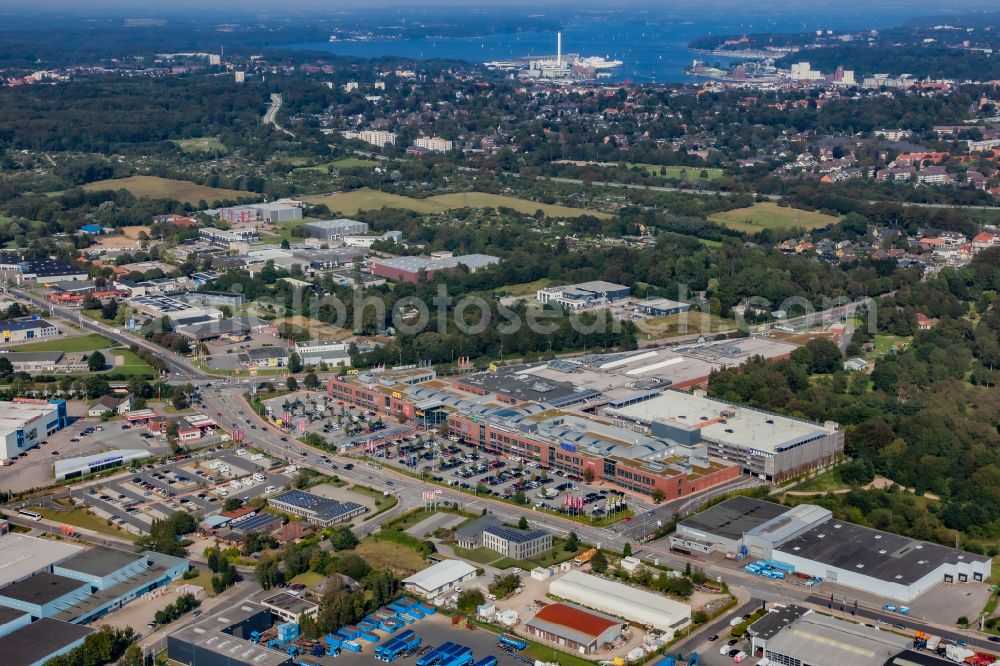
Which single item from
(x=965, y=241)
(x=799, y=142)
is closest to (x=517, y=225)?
(x=965, y=241)

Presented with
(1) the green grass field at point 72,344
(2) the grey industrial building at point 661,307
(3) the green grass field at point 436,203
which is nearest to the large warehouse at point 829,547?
(2) the grey industrial building at point 661,307

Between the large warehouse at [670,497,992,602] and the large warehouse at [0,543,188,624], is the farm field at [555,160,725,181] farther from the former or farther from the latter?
the large warehouse at [0,543,188,624]

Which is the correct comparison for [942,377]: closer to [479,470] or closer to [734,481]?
[734,481]

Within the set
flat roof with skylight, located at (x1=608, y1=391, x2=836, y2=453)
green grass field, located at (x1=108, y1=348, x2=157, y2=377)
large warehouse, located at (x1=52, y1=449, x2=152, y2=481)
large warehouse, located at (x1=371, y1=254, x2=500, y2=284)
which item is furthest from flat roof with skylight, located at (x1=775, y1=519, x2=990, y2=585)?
large warehouse, located at (x1=371, y1=254, x2=500, y2=284)

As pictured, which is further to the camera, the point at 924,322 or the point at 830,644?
the point at 924,322

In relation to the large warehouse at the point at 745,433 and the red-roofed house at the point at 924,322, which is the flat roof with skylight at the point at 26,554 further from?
the red-roofed house at the point at 924,322

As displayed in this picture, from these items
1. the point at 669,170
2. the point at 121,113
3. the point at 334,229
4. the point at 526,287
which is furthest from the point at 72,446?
the point at 121,113

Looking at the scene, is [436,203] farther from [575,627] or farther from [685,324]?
[575,627]
